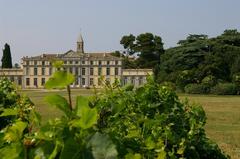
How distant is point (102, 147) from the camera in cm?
109

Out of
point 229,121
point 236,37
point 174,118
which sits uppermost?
point 236,37

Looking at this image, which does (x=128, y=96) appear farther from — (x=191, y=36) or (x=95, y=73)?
(x=95, y=73)

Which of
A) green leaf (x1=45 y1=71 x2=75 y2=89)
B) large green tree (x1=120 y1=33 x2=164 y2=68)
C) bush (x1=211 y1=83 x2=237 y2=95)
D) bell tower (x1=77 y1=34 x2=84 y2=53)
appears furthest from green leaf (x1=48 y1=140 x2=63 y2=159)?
bell tower (x1=77 y1=34 x2=84 y2=53)

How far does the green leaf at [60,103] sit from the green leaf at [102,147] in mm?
152

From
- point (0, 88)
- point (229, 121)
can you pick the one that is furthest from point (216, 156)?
point (229, 121)

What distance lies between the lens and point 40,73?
9688cm

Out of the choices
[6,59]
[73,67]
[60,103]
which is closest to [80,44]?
[73,67]

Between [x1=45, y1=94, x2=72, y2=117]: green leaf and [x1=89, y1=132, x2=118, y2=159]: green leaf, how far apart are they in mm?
152

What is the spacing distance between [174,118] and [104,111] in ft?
11.9

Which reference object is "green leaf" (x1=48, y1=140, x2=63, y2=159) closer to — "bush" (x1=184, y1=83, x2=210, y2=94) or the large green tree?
"bush" (x1=184, y1=83, x2=210, y2=94)

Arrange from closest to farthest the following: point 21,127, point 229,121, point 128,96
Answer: point 21,127, point 128,96, point 229,121

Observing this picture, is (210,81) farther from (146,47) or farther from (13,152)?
(13,152)

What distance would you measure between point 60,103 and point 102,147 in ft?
0.68

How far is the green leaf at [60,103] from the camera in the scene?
123cm
